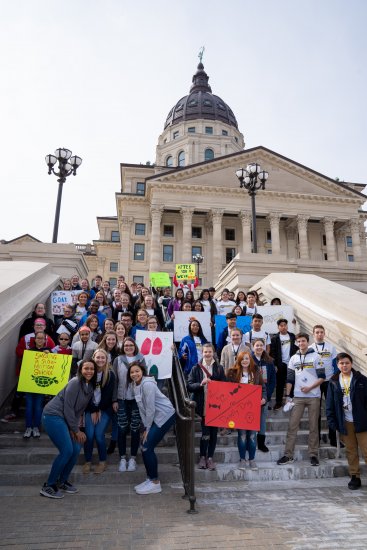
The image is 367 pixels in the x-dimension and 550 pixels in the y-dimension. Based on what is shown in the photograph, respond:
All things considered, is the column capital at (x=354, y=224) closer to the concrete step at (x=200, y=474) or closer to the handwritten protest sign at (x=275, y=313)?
the handwritten protest sign at (x=275, y=313)

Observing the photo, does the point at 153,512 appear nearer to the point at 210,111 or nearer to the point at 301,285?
the point at 301,285

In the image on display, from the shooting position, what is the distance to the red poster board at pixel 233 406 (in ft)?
19.0

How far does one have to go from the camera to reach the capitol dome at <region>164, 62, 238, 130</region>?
7369 centimetres

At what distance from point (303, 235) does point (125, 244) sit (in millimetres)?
22137

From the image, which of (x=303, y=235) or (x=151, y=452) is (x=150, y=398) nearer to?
(x=151, y=452)

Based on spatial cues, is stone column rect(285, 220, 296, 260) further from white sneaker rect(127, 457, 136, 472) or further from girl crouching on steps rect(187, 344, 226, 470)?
white sneaker rect(127, 457, 136, 472)

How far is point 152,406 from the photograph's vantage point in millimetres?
5461

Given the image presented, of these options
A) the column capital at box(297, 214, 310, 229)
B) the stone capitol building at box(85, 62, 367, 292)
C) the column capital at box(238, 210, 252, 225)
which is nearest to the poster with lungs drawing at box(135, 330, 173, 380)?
the stone capitol building at box(85, 62, 367, 292)

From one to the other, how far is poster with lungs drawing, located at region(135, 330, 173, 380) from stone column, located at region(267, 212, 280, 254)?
41.0 m

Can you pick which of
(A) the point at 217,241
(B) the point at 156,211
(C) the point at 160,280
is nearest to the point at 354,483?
(C) the point at 160,280

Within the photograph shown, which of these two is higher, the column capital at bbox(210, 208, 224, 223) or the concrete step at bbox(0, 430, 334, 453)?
the column capital at bbox(210, 208, 224, 223)

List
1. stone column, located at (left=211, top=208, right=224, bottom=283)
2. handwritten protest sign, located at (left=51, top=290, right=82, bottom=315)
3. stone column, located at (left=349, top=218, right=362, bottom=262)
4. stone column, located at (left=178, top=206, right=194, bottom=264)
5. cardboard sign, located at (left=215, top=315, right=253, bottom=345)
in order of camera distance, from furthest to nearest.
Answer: stone column, located at (left=349, top=218, right=362, bottom=262)
stone column, located at (left=211, top=208, right=224, bottom=283)
stone column, located at (left=178, top=206, right=194, bottom=264)
handwritten protest sign, located at (left=51, top=290, right=82, bottom=315)
cardboard sign, located at (left=215, top=315, right=253, bottom=345)

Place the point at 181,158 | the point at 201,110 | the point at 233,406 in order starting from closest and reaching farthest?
the point at 233,406, the point at 181,158, the point at 201,110

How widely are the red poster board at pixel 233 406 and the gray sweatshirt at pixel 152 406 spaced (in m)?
0.66
